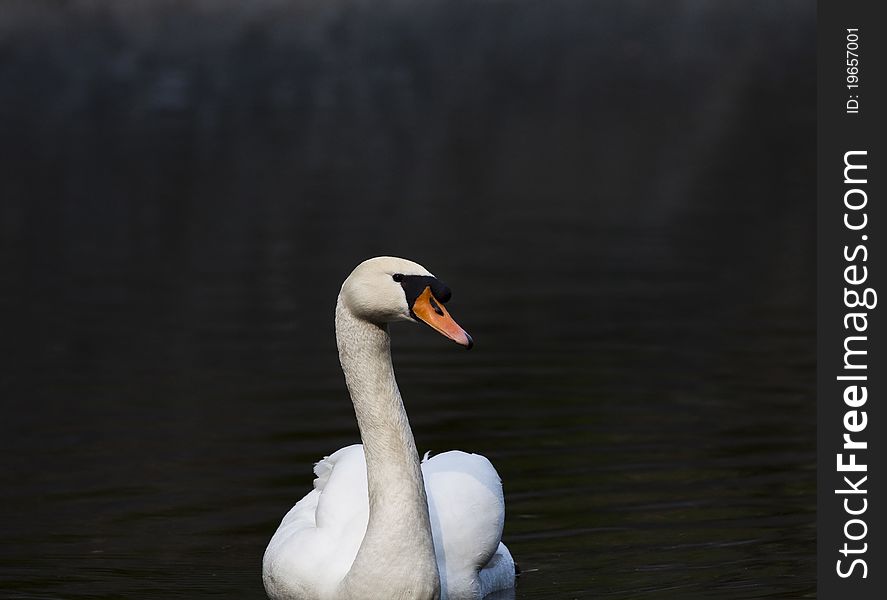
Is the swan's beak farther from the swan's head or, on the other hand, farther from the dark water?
the dark water

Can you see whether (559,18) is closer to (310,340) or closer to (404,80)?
(404,80)

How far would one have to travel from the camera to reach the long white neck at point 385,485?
719 cm

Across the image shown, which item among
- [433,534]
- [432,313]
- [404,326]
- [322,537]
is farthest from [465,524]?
[404,326]

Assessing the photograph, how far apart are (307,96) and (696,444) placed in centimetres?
3317

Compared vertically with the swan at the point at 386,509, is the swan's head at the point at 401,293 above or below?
above

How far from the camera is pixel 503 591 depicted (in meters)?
8.14

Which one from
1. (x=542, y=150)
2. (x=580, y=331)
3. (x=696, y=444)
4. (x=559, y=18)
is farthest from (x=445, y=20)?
(x=696, y=444)

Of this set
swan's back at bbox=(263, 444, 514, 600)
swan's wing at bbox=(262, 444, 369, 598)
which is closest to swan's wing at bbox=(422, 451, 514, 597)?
swan's back at bbox=(263, 444, 514, 600)

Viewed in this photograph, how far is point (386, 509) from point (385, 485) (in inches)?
4.1

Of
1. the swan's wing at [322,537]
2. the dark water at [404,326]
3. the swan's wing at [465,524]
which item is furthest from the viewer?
the dark water at [404,326]

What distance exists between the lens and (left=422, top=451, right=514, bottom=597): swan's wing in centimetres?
770

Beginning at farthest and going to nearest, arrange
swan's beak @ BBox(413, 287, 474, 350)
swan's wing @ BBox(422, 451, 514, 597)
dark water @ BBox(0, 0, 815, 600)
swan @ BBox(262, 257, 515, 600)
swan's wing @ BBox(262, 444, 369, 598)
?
dark water @ BBox(0, 0, 815, 600), swan's wing @ BBox(422, 451, 514, 597), swan's wing @ BBox(262, 444, 369, 598), swan @ BBox(262, 257, 515, 600), swan's beak @ BBox(413, 287, 474, 350)

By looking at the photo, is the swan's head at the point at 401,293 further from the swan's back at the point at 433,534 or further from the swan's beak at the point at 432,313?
the swan's back at the point at 433,534

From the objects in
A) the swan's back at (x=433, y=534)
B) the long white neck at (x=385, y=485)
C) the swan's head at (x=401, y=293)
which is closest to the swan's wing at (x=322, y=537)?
the swan's back at (x=433, y=534)
